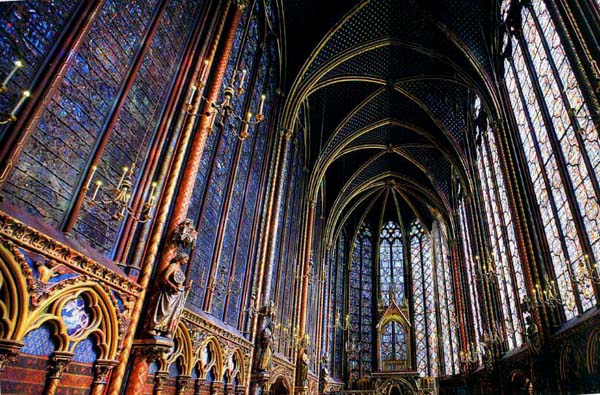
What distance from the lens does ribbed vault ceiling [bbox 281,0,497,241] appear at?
15.3 metres

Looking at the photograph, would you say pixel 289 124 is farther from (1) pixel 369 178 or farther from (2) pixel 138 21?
(1) pixel 369 178

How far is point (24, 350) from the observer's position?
4.23m

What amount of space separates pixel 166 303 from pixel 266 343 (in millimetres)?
5747

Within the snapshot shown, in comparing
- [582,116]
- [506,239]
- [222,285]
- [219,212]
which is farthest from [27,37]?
[506,239]

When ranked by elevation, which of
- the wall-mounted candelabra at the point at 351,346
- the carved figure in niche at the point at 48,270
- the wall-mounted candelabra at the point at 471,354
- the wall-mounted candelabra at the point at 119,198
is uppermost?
the wall-mounted candelabra at the point at 351,346

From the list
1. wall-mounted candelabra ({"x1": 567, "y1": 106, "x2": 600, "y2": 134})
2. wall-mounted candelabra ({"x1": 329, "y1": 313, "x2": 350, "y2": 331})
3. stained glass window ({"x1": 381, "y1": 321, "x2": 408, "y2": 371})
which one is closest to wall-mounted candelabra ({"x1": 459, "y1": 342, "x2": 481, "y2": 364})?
stained glass window ({"x1": 381, "y1": 321, "x2": 408, "y2": 371})

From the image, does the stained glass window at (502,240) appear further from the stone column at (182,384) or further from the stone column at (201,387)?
the stone column at (182,384)

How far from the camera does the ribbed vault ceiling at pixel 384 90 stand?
1533 cm

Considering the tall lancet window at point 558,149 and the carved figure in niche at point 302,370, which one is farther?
the carved figure in niche at point 302,370

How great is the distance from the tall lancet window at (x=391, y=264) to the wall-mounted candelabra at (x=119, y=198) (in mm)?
23096

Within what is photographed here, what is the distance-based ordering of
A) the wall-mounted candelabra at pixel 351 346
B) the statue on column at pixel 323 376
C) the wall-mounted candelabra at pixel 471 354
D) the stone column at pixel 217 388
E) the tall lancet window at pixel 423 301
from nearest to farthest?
the stone column at pixel 217 388 → the wall-mounted candelabra at pixel 471 354 → the statue on column at pixel 323 376 → the tall lancet window at pixel 423 301 → the wall-mounted candelabra at pixel 351 346

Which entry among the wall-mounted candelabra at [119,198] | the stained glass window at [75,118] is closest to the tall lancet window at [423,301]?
the wall-mounted candelabra at [119,198]

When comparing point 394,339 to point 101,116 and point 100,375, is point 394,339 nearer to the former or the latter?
point 100,375

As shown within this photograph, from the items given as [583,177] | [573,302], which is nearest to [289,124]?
[583,177]
